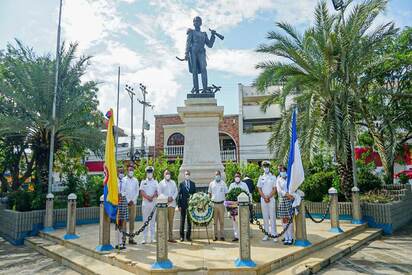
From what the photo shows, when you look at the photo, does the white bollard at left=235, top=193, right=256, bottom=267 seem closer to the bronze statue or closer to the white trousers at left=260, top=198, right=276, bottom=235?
the white trousers at left=260, top=198, right=276, bottom=235

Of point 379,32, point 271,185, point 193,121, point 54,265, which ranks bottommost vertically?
point 54,265

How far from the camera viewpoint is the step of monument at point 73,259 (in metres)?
6.33

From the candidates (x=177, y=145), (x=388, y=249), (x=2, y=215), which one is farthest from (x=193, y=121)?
(x=177, y=145)

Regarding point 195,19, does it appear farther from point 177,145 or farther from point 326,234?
point 177,145

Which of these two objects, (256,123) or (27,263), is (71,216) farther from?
(256,123)

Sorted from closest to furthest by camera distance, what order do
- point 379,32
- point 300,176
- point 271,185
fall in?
1. point 300,176
2. point 271,185
3. point 379,32

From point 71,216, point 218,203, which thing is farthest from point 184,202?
point 71,216

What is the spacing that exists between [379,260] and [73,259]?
22.4ft

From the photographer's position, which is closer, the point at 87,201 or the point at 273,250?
the point at 273,250

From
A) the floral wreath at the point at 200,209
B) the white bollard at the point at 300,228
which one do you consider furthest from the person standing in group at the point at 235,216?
the white bollard at the point at 300,228

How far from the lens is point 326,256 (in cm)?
704

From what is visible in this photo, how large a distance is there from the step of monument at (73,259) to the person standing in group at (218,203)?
8.59 feet

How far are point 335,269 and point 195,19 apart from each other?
825cm

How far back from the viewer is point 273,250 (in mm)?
6930
